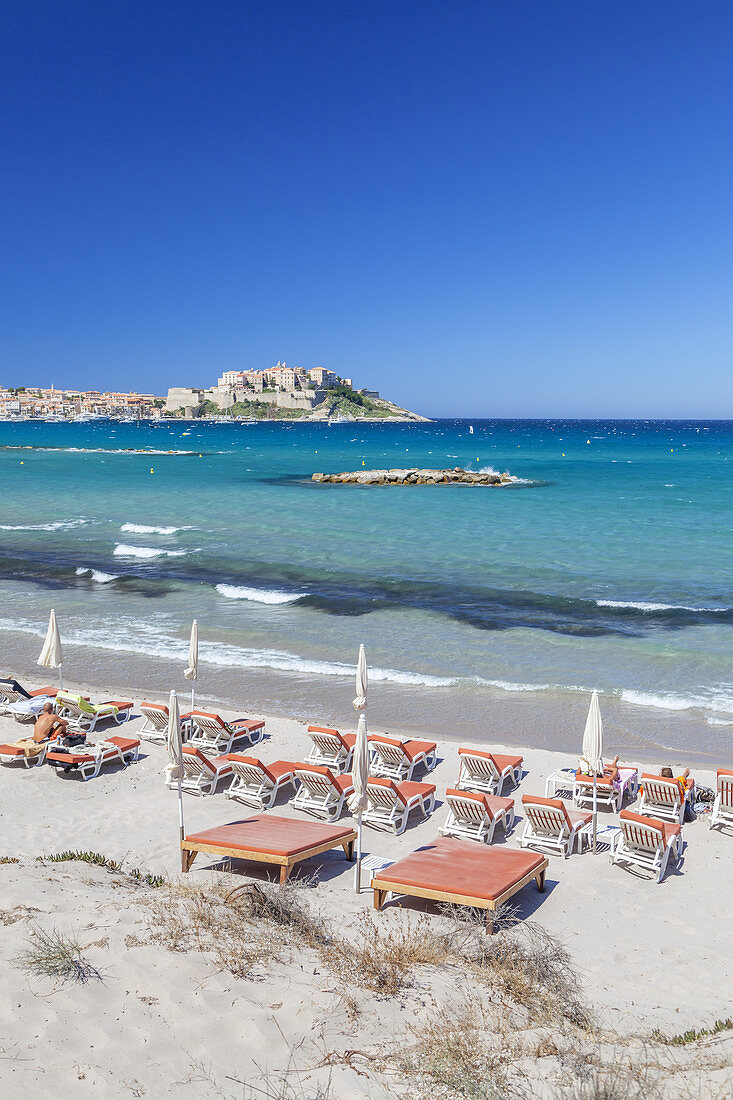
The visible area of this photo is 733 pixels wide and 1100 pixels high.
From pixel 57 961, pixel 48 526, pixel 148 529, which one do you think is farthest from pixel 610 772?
pixel 48 526

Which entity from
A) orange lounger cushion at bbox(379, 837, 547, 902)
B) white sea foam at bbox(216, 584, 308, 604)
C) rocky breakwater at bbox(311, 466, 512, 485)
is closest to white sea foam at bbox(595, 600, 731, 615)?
white sea foam at bbox(216, 584, 308, 604)

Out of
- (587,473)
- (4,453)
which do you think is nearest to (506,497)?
(587,473)

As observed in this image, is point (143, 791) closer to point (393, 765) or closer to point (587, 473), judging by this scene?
point (393, 765)

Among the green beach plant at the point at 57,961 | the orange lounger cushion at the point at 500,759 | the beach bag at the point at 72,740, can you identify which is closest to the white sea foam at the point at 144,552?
the beach bag at the point at 72,740

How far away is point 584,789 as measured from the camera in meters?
10.8

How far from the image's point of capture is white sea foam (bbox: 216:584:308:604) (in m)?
21.9

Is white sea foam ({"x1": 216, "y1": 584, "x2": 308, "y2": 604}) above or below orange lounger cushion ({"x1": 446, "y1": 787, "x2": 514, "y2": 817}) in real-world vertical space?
above

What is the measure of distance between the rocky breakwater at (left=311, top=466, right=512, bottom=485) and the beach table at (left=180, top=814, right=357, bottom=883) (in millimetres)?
53300

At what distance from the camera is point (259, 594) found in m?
22.5

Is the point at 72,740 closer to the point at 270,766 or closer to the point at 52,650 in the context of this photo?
the point at 52,650

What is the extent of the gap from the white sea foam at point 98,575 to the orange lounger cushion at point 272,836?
17284 millimetres

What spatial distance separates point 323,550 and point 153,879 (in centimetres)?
2210

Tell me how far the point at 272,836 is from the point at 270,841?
0.17 metres

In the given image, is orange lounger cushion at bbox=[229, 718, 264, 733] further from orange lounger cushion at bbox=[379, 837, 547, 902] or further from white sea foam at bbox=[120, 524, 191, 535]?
white sea foam at bbox=[120, 524, 191, 535]
